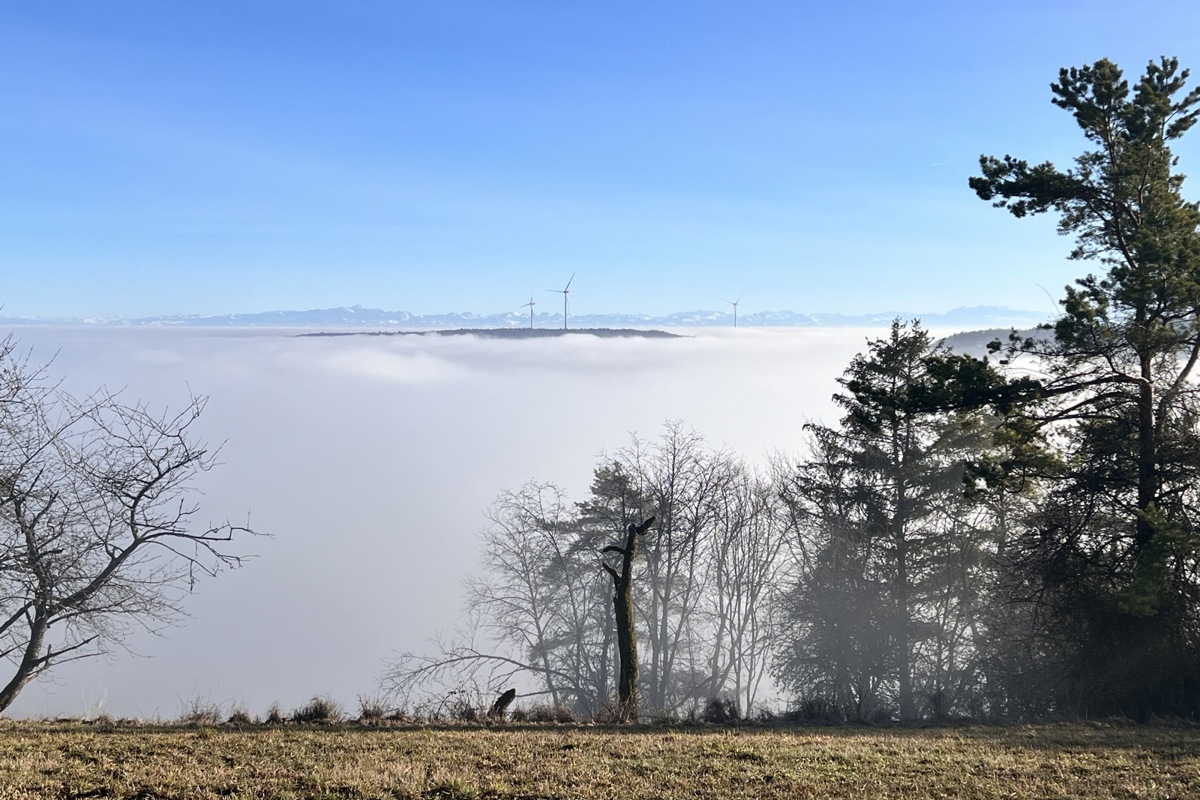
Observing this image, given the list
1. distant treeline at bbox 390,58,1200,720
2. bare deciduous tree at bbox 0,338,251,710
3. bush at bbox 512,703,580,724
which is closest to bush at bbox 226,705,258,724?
bare deciduous tree at bbox 0,338,251,710

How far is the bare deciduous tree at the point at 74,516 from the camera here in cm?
1588

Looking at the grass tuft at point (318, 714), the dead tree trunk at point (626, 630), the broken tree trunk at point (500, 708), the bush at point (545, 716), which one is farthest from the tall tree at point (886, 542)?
the grass tuft at point (318, 714)

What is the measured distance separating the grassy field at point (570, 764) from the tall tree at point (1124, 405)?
7548mm

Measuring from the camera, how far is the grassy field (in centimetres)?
931

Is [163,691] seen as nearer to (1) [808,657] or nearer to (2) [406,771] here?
(1) [808,657]

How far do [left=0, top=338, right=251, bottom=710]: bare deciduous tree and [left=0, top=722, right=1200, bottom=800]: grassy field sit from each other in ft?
10.0

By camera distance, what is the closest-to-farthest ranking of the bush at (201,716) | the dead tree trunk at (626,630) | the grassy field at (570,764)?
the grassy field at (570,764)
the bush at (201,716)
the dead tree trunk at (626,630)

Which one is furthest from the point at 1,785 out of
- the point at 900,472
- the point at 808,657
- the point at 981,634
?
the point at 981,634

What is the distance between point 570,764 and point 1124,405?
18001 millimetres

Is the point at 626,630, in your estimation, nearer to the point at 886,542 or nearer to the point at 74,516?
the point at 74,516

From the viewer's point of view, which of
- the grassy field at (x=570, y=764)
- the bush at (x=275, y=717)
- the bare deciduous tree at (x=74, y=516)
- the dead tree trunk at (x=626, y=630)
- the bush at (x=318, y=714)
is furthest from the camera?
the dead tree trunk at (x=626, y=630)

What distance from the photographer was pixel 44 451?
17.5 metres

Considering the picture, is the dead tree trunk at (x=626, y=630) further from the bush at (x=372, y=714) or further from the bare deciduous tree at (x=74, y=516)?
the bare deciduous tree at (x=74, y=516)

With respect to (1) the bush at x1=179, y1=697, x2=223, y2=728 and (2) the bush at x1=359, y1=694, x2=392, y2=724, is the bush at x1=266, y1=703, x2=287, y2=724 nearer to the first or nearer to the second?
(1) the bush at x1=179, y1=697, x2=223, y2=728
